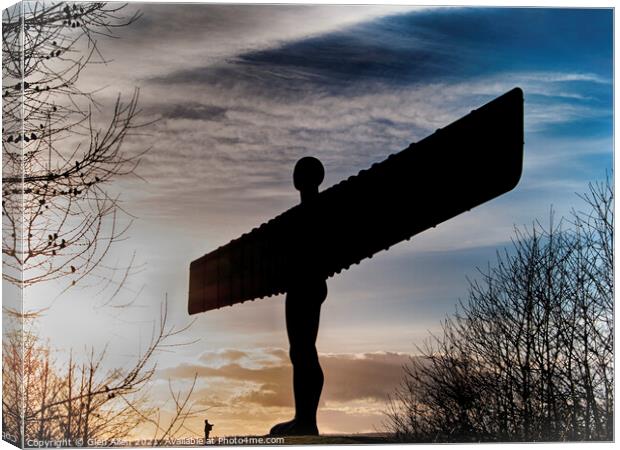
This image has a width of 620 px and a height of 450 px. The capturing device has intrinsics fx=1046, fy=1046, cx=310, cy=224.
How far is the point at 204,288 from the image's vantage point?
9.23 metres

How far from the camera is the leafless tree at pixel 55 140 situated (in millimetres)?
8656

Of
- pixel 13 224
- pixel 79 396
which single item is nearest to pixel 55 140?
pixel 13 224

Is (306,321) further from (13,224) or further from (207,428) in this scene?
(13,224)

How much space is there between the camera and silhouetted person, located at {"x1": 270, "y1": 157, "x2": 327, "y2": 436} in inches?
357

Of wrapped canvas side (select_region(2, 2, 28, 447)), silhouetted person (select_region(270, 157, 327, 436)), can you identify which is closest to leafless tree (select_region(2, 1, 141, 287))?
wrapped canvas side (select_region(2, 2, 28, 447))

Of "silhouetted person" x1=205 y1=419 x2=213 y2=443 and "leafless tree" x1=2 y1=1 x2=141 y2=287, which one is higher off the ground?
"leafless tree" x1=2 y1=1 x2=141 y2=287

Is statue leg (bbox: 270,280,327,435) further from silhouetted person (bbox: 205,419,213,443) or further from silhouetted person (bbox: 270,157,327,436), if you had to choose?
silhouetted person (bbox: 205,419,213,443)

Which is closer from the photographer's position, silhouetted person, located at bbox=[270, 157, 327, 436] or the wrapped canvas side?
the wrapped canvas side

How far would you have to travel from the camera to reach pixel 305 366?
9062mm

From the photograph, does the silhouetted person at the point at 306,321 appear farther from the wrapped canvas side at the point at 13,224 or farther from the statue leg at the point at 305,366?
the wrapped canvas side at the point at 13,224

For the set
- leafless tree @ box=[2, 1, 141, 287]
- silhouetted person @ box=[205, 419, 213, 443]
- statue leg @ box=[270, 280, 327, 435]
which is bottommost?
silhouetted person @ box=[205, 419, 213, 443]

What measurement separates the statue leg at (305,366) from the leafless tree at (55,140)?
1727 mm

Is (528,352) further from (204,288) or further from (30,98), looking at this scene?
(30,98)

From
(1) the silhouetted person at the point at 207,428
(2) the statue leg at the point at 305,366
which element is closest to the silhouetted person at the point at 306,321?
(2) the statue leg at the point at 305,366
